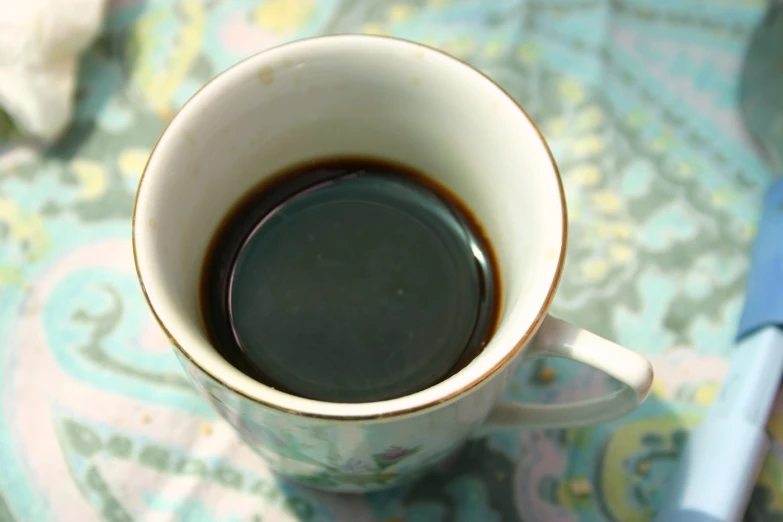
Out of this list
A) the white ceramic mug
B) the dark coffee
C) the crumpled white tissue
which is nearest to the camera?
Answer: the white ceramic mug

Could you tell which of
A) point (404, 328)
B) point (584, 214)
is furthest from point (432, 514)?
point (584, 214)

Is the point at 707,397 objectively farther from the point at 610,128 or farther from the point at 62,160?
the point at 62,160

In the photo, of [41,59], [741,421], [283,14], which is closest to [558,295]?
[741,421]

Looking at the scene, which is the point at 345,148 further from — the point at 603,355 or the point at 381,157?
the point at 603,355

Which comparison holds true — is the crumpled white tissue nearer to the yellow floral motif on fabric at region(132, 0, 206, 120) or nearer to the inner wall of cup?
the yellow floral motif on fabric at region(132, 0, 206, 120)

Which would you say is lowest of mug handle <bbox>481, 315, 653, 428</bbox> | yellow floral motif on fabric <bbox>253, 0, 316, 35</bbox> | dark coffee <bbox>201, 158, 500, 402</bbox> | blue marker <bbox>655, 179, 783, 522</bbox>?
blue marker <bbox>655, 179, 783, 522</bbox>

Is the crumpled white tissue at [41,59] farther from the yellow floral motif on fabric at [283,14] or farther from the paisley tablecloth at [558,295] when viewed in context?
the yellow floral motif on fabric at [283,14]

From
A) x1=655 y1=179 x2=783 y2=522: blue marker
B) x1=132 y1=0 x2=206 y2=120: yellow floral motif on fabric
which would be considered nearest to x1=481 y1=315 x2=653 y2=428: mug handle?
x1=655 y1=179 x2=783 y2=522: blue marker

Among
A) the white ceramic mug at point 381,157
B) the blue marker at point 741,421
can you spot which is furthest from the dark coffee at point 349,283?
the blue marker at point 741,421
